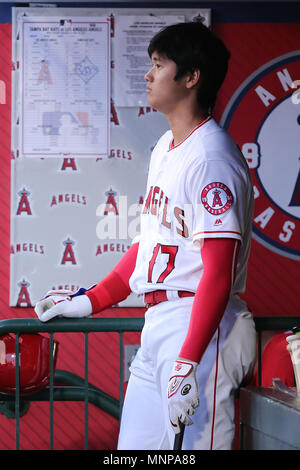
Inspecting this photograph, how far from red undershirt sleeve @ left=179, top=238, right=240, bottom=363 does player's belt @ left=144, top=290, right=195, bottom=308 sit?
14cm

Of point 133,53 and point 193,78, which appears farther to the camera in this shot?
point 133,53

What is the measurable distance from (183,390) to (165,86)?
0.83m

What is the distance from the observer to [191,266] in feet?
5.88

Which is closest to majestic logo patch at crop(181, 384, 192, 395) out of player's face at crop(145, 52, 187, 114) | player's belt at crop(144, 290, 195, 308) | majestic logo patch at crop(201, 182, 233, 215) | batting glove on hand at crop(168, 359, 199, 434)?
batting glove on hand at crop(168, 359, 199, 434)

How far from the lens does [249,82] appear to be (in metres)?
4.15

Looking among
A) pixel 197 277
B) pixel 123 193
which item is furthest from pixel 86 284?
pixel 197 277

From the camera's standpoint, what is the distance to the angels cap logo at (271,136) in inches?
163

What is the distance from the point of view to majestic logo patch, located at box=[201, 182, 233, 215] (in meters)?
1.72

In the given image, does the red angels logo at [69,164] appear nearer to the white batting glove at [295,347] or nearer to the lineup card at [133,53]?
the lineup card at [133,53]

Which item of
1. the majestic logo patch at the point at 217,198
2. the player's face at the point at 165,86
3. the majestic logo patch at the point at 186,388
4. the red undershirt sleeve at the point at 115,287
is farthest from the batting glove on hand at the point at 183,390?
the player's face at the point at 165,86

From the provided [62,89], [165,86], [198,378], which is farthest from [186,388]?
[62,89]

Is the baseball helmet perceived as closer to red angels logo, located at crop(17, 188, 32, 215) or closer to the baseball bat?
the baseball bat

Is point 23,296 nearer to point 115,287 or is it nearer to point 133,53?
point 133,53

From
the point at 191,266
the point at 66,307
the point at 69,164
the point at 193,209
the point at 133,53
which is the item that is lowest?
the point at 66,307
